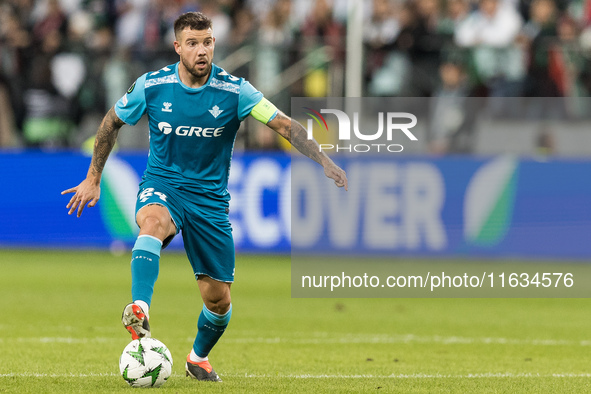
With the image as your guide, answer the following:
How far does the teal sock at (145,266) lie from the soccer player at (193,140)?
19cm

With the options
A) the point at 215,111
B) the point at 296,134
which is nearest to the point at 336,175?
the point at 296,134

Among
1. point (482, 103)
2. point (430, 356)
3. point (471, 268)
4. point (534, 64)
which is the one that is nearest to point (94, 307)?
point (430, 356)

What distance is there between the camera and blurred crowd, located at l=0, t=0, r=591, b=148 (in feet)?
55.6

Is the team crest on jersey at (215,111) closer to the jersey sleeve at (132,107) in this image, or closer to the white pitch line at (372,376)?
the jersey sleeve at (132,107)

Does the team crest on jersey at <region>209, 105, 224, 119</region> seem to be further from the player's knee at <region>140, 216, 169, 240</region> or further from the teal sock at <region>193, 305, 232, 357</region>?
the teal sock at <region>193, 305, 232, 357</region>

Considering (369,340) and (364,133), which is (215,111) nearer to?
(369,340)

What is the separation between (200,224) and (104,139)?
2.85ft

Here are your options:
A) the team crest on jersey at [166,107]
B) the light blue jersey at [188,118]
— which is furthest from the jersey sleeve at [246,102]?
the team crest on jersey at [166,107]

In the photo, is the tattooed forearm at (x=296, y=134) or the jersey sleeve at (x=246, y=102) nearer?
the tattooed forearm at (x=296, y=134)

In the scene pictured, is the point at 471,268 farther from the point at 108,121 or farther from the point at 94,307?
the point at 108,121

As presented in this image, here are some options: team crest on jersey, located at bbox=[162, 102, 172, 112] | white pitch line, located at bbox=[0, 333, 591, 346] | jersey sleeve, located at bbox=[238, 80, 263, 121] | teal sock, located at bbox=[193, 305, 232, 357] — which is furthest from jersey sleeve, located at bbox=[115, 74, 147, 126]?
white pitch line, located at bbox=[0, 333, 591, 346]

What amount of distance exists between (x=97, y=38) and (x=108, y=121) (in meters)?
12.3

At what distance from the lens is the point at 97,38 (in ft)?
62.0

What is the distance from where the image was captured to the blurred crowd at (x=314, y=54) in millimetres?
16953
